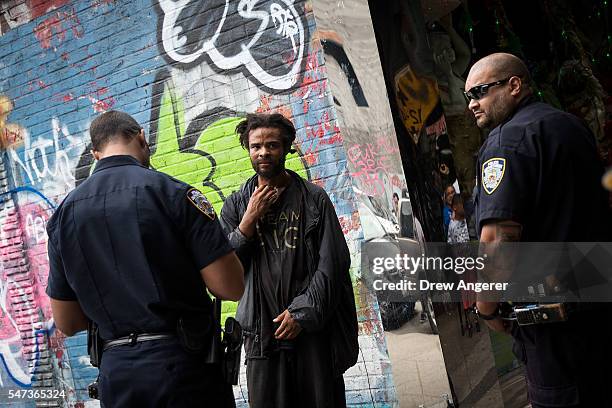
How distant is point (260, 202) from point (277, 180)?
7.5 inches

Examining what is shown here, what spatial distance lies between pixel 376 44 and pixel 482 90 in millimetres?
1595

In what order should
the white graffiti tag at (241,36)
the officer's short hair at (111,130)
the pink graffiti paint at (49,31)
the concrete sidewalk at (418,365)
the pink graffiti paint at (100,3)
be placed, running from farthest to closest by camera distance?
the pink graffiti paint at (49,31) < the pink graffiti paint at (100,3) < the white graffiti tag at (241,36) < the concrete sidewalk at (418,365) < the officer's short hair at (111,130)

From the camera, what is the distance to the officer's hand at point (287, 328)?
11.8 ft

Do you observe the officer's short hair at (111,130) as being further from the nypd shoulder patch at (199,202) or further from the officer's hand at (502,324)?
the officer's hand at (502,324)

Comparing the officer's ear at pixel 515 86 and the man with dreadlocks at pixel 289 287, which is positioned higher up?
the officer's ear at pixel 515 86

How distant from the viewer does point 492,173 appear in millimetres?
2953

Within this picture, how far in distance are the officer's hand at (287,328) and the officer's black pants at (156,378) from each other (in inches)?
22.1

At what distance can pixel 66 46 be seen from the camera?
7.04 meters

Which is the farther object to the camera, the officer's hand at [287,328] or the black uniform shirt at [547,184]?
the officer's hand at [287,328]

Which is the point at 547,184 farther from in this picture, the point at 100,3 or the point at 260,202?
the point at 100,3

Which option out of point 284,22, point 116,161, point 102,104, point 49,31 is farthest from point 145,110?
point 116,161

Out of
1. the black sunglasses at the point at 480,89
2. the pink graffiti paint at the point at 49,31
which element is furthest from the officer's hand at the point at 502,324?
the pink graffiti paint at the point at 49,31

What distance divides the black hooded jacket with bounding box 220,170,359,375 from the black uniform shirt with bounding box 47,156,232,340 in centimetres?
61

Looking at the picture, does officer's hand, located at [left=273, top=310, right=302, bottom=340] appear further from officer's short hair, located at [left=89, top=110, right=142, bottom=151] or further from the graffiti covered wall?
the graffiti covered wall
